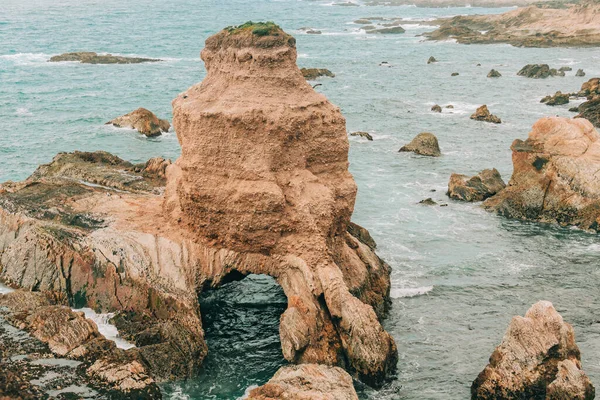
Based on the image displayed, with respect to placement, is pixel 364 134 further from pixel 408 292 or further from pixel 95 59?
pixel 95 59

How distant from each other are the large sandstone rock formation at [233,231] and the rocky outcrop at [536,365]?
10.3ft

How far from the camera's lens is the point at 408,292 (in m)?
27.1

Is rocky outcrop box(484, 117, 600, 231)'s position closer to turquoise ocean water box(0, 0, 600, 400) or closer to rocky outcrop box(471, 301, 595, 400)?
turquoise ocean water box(0, 0, 600, 400)

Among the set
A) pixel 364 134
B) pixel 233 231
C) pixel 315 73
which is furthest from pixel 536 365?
pixel 315 73

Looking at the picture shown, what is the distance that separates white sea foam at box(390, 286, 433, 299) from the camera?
26870mm

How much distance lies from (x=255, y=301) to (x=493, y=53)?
76.6 meters

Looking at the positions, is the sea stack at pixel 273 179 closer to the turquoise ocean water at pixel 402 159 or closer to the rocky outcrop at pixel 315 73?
the turquoise ocean water at pixel 402 159

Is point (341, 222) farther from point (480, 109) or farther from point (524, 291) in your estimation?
point (480, 109)

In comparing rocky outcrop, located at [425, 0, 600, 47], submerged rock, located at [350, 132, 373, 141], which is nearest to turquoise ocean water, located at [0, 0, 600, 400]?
submerged rock, located at [350, 132, 373, 141]

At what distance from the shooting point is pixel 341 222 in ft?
80.6

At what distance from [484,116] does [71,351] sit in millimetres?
43994

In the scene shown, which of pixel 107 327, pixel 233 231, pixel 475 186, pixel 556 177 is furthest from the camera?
pixel 475 186

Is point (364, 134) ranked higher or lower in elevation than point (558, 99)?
lower

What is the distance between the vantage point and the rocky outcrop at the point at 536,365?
18.8 m
